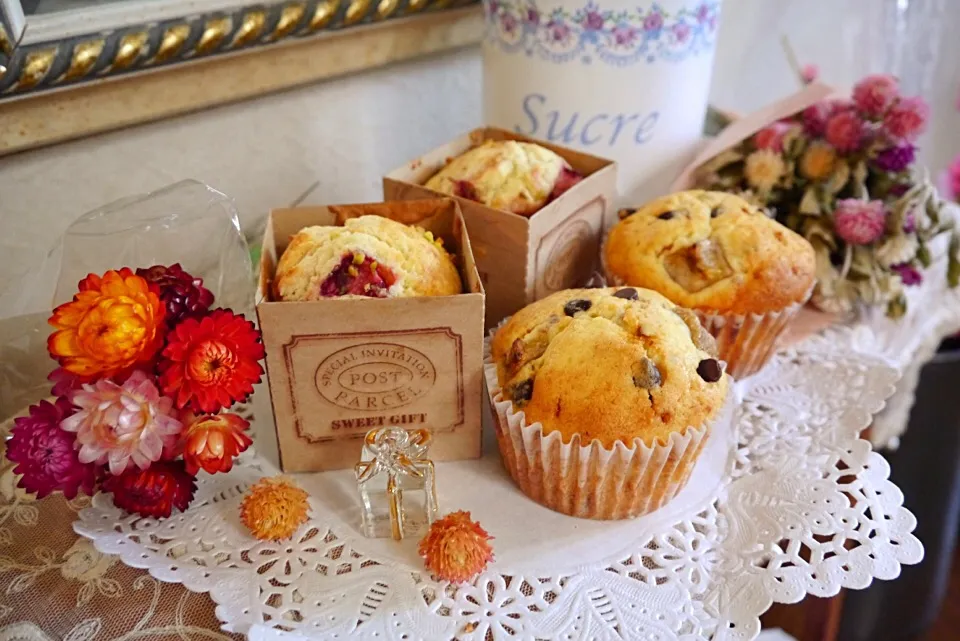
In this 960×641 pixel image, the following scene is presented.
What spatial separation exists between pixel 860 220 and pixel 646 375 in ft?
1.58

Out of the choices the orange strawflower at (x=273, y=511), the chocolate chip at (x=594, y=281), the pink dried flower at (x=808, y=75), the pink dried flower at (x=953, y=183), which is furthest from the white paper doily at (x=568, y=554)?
the pink dried flower at (x=953, y=183)

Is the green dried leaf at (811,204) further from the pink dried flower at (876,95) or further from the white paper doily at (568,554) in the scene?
the white paper doily at (568,554)

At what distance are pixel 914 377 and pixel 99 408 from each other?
3.88ft

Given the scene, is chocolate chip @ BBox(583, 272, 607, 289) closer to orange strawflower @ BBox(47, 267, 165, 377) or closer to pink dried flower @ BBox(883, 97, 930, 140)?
pink dried flower @ BBox(883, 97, 930, 140)

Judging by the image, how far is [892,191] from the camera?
1060 mm

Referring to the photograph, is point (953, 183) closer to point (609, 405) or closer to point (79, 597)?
point (609, 405)

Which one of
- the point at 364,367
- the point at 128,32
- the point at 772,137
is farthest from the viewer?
the point at 772,137

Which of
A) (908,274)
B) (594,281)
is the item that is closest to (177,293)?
(594,281)

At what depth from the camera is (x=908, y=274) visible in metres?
1.03

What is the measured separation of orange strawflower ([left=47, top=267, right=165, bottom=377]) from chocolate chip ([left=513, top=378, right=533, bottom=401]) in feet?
1.08

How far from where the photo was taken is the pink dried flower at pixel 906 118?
1.00 metres

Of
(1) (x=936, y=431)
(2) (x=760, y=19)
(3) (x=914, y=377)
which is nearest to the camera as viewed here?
(3) (x=914, y=377)

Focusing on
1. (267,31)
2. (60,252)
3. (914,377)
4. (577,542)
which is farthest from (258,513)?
(914,377)

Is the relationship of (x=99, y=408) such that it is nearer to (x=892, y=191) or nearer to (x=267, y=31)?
(x=267, y=31)
